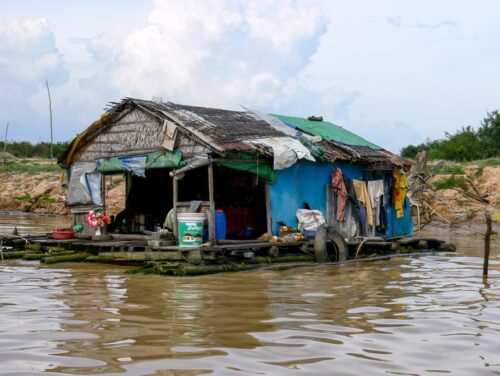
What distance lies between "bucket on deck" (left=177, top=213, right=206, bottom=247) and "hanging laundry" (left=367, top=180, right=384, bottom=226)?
17.5ft

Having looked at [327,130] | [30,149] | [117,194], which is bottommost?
[117,194]

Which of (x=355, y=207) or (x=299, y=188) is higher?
(x=299, y=188)

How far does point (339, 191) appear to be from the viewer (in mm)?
15414

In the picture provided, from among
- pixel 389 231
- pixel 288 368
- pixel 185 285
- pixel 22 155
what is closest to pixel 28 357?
pixel 288 368

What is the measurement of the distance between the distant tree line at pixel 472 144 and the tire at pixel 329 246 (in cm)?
2073

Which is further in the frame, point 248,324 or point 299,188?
point 299,188

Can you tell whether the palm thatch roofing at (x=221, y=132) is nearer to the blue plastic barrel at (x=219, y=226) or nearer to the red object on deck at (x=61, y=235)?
the blue plastic barrel at (x=219, y=226)

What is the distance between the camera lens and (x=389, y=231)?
1775 cm

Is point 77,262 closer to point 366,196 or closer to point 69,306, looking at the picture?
point 69,306

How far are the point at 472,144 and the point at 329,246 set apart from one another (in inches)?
878

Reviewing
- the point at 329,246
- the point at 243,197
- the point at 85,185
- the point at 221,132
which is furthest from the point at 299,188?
the point at 85,185

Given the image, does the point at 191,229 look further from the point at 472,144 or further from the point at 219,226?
the point at 472,144

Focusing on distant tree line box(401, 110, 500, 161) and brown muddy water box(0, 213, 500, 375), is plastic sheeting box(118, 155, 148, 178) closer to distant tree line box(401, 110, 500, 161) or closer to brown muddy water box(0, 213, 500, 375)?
brown muddy water box(0, 213, 500, 375)

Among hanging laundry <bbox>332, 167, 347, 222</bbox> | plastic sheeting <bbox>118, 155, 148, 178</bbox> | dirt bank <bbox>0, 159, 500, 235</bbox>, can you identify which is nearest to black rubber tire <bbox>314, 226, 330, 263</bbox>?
hanging laundry <bbox>332, 167, 347, 222</bbox>
